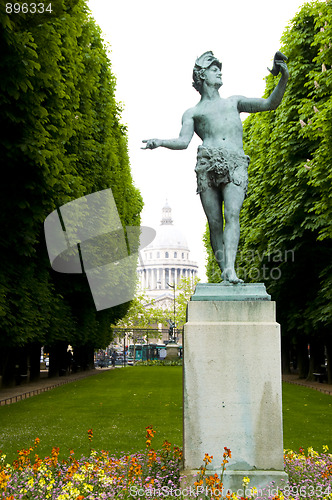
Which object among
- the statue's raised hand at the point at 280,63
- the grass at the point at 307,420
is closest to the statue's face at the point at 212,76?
the statue's raised hand at the point at 280,63

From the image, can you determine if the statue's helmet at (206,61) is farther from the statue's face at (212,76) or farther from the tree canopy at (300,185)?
the tree canopy at (300,185)

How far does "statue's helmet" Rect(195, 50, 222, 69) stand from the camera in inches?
325

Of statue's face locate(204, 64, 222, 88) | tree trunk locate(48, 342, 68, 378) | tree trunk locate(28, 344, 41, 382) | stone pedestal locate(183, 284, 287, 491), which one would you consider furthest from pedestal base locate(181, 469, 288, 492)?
tree trunk locate(48, 342, 68, 378)

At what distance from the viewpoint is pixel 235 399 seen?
6.88 meters

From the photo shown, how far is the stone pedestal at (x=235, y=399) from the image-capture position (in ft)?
22.5

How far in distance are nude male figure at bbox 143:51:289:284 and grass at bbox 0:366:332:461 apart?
459 cm

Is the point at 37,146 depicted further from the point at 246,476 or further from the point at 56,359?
the point at 56,359

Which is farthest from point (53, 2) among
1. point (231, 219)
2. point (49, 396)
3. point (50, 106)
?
point (49, 396)

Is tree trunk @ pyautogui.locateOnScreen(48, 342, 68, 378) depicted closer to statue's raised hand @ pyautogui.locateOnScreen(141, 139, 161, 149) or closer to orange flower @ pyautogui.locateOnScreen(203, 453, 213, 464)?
statue's raised hand @ pyautogui.locateOnScreen(141, 139, 161, 149)

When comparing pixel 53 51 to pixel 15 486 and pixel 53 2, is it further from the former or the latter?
pixel 15 486

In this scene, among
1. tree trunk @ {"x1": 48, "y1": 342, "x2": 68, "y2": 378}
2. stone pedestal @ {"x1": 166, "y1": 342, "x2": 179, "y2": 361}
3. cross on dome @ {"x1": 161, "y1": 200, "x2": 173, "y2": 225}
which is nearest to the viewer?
tree trunk @ {"x1": 48, "y1": 342, "x2": 68, "y2": 378}

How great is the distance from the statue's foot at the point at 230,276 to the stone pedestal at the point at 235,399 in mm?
628

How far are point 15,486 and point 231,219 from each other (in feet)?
12.9

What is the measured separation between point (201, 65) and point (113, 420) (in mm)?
9331
